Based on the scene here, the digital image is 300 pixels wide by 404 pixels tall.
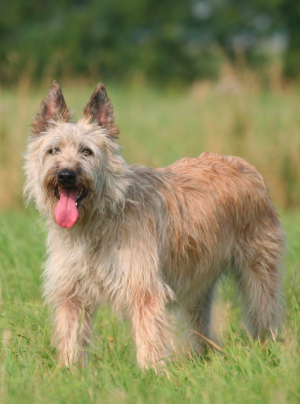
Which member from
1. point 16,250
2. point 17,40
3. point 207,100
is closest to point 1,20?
point 17,40

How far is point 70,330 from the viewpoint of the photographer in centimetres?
443

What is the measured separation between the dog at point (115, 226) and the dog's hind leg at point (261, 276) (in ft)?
0.60

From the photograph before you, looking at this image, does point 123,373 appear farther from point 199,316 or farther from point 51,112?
point 199,316

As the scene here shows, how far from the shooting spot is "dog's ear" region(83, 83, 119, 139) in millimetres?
4473

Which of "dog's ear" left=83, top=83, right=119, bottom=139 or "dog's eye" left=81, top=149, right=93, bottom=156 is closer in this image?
"dog's eye" left=81, top=149, right=93, bottom=156

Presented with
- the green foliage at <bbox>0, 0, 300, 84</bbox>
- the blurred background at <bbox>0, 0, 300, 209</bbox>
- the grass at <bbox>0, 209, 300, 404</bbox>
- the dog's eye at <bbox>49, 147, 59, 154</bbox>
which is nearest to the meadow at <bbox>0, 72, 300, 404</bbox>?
the grass at <bbox>0, 209, 300, 404</bbox>

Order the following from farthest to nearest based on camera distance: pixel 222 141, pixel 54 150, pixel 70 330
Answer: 1. pixel 222 141
2. pixel 70 330
3. pixel 54 150

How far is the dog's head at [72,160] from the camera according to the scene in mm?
4156

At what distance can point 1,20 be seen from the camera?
109 feet

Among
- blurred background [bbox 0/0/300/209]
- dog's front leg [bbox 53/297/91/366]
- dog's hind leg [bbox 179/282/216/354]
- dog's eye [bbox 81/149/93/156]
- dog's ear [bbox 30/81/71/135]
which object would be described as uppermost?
blurred background [bbox 0/0/300/209]

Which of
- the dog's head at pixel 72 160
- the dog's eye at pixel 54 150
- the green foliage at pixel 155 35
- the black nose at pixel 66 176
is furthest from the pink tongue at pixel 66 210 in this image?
the green foliage at pixel 155 35

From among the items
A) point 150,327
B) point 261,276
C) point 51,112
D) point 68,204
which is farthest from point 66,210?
point 261,276

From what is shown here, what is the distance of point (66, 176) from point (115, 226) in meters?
0.54

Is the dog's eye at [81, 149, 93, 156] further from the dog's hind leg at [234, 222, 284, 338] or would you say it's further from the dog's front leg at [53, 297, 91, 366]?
the dog's hind leg at [234, 222, 284, 338]
